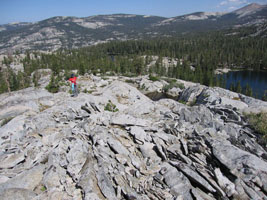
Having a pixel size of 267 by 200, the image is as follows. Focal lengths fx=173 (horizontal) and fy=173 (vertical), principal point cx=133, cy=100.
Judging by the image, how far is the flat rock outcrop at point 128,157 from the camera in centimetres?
1155

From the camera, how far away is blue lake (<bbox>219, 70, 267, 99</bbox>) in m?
96.4

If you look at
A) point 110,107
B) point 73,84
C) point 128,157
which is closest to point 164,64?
point 110,107

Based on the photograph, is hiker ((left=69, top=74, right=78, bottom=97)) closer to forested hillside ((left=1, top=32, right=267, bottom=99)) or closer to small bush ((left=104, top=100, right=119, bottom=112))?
small bush ((left=104, top=100, right=119, bottom=112))

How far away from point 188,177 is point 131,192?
14.5 feet

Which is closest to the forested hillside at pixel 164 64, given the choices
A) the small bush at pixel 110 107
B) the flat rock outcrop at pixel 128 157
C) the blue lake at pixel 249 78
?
the blue lake at pixel 249 78

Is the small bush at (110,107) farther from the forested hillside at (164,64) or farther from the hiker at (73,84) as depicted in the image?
the forested hillside at (164,64)

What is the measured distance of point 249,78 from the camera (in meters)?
113

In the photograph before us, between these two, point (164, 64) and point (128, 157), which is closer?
point (128, 157)

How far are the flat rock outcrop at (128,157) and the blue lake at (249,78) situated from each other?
294ft

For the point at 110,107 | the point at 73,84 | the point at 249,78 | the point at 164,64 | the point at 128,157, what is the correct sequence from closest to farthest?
1. the point at 128,157
2. the point at 73,84
3. the point at 110,107
4. the point at 249,78
5. the point at 164,64

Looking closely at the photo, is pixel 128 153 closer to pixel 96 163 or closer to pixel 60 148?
pixel 96 163

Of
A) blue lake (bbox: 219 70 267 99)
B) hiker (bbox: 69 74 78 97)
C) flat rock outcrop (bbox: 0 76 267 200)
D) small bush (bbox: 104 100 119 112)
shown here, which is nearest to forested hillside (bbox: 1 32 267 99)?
blue lake (bbox: 219 70 267 99)

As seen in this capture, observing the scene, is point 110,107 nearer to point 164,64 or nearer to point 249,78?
point 164,64

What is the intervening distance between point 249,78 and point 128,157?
415ft
